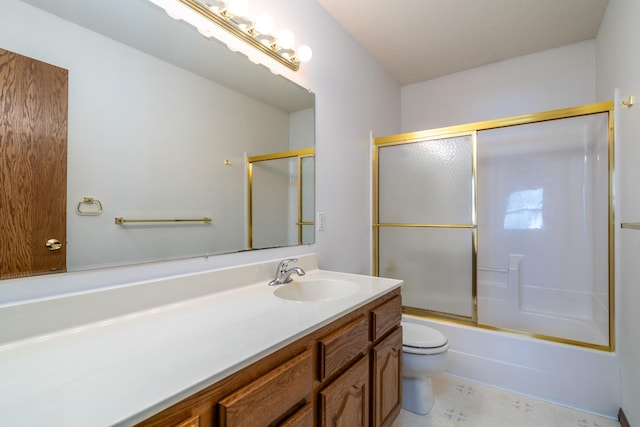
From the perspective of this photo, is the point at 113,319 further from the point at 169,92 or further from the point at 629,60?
the point at 629,60

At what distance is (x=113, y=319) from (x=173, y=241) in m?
0.32

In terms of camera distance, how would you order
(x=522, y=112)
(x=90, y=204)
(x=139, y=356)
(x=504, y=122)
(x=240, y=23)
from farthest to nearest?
(x=522, y=112) → (x=504, y=122) → (x=240, y=23) → (x=90, y=204) → (x=139, y=356)

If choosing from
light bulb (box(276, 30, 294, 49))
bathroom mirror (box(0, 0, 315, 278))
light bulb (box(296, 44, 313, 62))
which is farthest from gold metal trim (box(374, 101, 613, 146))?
bathroom mirror (box(0, 0, 315, 278))

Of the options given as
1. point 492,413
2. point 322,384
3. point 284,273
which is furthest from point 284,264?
point 492,413

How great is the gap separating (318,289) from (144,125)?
3.42ft

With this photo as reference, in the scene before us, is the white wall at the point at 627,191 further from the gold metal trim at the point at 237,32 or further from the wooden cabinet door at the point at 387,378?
the gold metal trim at the point at 237,32

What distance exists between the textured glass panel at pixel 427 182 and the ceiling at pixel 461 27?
787mm

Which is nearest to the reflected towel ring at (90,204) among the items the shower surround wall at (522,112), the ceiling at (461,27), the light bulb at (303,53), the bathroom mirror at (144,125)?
the bathroom mirror at (144,125)

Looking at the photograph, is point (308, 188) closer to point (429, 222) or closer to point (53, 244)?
point (429, 222)

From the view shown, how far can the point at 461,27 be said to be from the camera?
211 centimetres

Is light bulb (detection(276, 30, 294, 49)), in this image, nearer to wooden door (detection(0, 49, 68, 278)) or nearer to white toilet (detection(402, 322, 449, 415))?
wooden door (detection(0, 49, 68, 278))

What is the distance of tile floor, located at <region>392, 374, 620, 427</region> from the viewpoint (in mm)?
1617

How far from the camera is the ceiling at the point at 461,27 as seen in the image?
6.19 feet

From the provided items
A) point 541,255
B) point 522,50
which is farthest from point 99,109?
point 541,255
